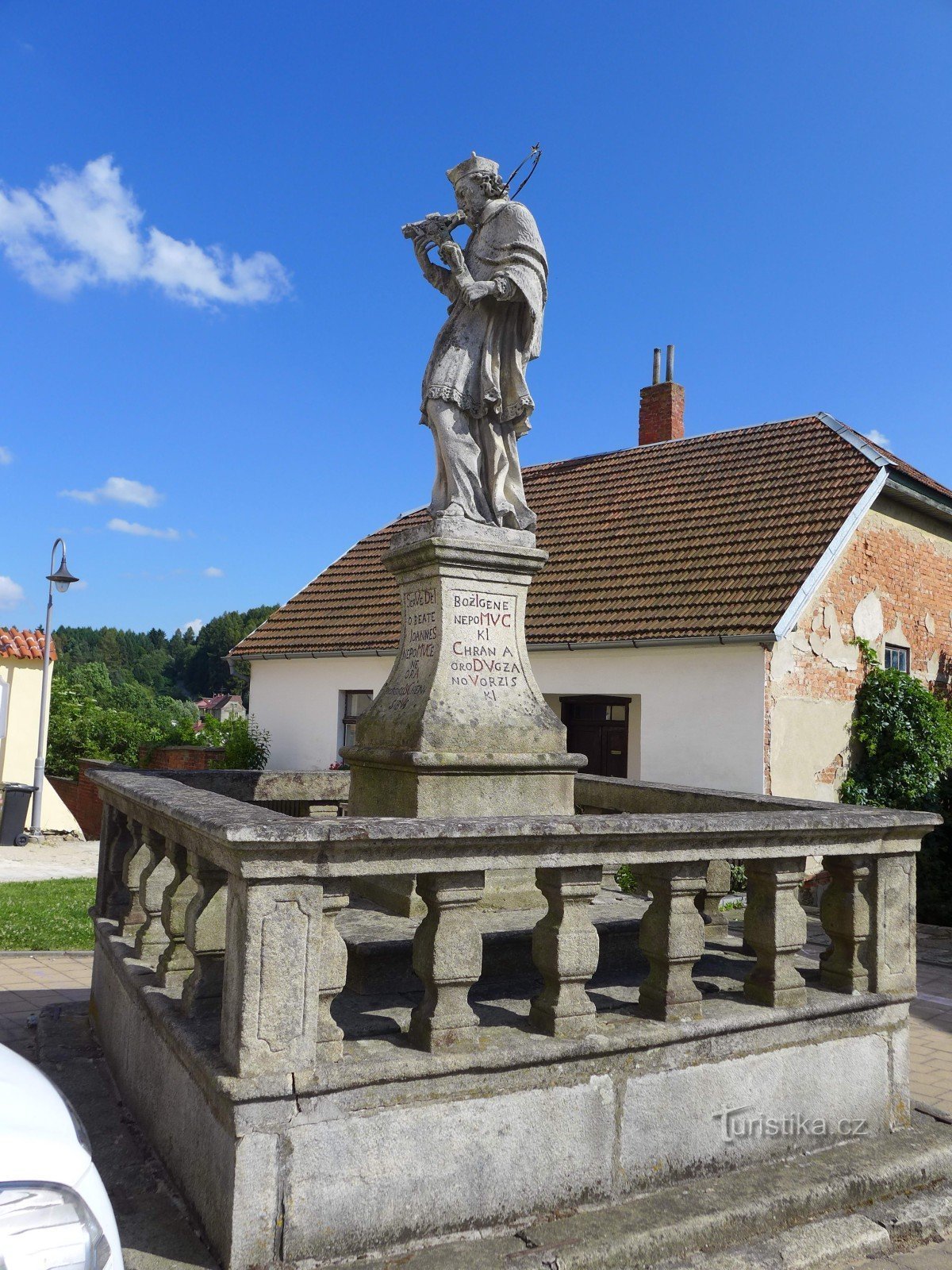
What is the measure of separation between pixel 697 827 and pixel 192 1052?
68.7 inches

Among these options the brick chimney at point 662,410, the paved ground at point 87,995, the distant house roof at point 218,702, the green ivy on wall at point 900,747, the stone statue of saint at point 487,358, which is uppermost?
the brick chimney at point 662,410

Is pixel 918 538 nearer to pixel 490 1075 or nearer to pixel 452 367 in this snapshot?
pixel 452 367

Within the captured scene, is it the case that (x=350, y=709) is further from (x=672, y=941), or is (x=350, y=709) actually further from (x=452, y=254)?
(x=672, y=941)

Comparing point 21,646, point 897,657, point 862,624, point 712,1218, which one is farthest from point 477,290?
point 21,646

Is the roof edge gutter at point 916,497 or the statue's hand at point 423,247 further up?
the roof edge gutter at point 916,497

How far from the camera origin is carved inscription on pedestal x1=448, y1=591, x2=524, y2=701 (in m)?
4.67

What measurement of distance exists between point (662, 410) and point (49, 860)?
39.7 feet

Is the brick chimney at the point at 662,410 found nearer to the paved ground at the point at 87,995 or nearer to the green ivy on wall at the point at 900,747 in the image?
the green ivy on wall at the point at 900,747

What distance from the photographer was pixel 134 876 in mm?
4422

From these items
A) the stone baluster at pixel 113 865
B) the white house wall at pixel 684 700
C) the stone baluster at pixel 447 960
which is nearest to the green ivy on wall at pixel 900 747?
the white house wall at pixel 684 700

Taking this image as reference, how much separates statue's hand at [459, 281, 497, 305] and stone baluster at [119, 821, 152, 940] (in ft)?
10.0

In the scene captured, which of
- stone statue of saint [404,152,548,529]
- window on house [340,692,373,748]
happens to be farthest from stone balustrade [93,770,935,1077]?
window on house [340,692,373,748]

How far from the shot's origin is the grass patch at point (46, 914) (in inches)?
290

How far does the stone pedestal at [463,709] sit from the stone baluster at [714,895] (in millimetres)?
783
